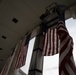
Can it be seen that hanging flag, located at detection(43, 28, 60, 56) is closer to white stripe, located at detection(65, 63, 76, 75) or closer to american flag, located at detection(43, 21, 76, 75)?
american flag, located at detection(43, 21, 76, 75)

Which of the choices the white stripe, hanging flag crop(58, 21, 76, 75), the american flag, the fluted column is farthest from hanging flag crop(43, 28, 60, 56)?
the white stripe

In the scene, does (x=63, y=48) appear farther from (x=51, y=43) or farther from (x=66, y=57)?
(x=51, y=43)

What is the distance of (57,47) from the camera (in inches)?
140

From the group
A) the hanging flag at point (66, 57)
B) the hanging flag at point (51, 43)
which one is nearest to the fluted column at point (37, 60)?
the hanging flag at point (51, 43)

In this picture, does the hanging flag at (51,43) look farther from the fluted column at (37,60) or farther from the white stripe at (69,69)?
the white stripe at (69,69)

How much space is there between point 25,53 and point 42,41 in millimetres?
1032

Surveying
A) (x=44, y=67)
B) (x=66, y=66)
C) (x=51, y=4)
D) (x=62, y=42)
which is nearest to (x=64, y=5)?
(x=51, y=4)

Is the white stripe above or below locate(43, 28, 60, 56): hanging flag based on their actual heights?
below

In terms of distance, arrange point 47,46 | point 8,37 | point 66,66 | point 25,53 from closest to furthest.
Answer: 1. point 66,66
2. point 47,46
3. point 25,53
4. point 8,37

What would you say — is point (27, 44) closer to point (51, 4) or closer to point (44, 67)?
point (44, 67)

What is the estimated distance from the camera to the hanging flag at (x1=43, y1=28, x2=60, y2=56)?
3546mm

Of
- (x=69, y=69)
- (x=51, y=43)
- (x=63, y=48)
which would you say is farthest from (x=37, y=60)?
(x=69, y=69)

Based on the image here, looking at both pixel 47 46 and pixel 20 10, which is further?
pixel 20 10

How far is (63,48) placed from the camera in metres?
2.88
